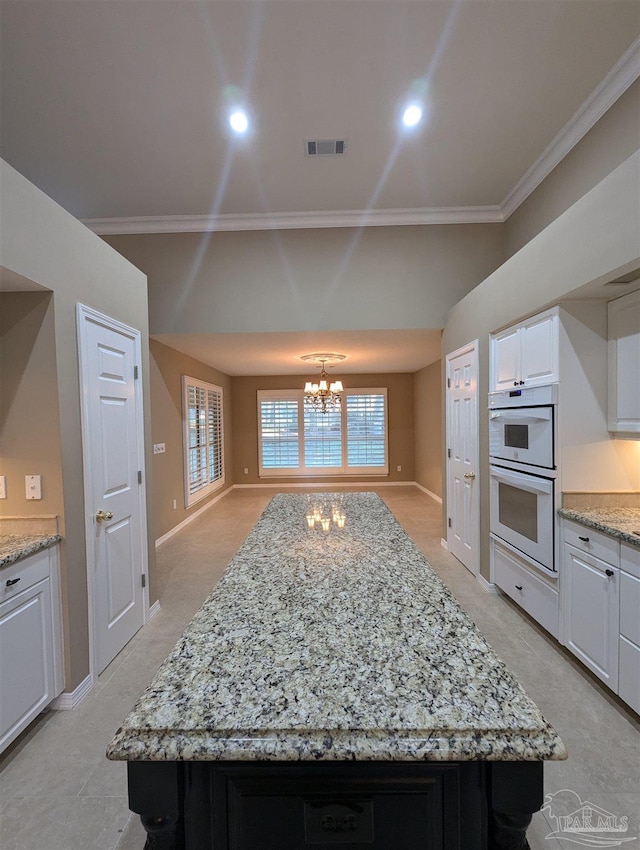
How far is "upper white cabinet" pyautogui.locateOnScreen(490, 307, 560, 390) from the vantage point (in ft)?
8.23

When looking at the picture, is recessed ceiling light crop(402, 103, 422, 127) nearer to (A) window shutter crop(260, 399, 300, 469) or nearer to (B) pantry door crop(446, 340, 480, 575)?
(B) pantry door crop(446, 340, 480, 575)

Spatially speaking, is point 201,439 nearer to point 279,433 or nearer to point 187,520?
point 187,520

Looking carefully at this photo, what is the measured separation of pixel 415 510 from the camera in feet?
20.3

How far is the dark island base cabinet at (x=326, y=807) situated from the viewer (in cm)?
70

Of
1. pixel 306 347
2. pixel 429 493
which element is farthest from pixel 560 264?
pixel 429 493

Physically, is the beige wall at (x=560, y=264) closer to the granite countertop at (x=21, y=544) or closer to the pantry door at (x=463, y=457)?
the pantry door at (x=463, y=457)

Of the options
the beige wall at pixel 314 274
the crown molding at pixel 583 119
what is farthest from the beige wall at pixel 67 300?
the crown molding at pixel 583 119

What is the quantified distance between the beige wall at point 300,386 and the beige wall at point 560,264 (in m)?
4.79

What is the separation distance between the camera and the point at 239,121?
109 inches

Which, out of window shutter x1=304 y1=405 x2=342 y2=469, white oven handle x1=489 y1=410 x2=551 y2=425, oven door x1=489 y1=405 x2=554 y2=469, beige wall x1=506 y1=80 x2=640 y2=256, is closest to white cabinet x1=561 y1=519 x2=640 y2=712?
oven door x1=489 y1=405 x2=554 y2=469

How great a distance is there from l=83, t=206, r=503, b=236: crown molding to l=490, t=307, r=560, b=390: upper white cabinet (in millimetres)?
1751

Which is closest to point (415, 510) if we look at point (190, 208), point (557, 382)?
point (557, 382)

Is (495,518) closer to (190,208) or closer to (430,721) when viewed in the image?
(430,721)

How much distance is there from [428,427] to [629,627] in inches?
220
